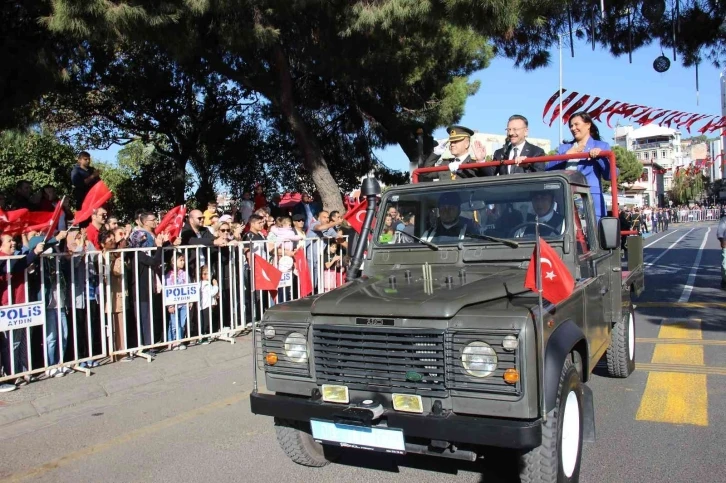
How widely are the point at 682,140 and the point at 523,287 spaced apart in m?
122

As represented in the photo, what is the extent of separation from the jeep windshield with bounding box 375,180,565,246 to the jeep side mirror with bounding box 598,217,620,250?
44 centimetres

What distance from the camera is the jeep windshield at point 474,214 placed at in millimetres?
4684

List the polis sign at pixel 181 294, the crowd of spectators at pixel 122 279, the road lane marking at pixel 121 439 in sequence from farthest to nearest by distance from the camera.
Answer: the polis sign at pixel 181 294
the crowd of spectators at pixel 122 279
the road lane marking at pixel 121 439

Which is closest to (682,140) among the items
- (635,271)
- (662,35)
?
(662,35)

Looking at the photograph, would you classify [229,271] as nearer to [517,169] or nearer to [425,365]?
[517,169]

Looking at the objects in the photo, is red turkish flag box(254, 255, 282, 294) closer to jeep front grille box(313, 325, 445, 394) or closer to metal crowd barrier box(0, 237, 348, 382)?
metal crowd barrier box(0, 237, 348, 382)

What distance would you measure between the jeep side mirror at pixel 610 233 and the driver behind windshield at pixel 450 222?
3.20 feet

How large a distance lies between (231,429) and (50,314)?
2.76 meters

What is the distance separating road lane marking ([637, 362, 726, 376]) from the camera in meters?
6.70

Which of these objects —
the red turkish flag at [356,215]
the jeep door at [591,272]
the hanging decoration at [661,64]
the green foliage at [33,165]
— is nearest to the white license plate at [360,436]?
the jeep door at [591,272]

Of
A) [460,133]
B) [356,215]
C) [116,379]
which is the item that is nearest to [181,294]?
[116,379]

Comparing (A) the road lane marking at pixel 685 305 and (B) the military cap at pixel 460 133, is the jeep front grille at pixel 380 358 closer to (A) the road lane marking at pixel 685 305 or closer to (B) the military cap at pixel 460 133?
(B) the military cap at pixel 460 133

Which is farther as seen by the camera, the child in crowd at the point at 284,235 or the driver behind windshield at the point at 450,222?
the child in crowd at the point at 284,235

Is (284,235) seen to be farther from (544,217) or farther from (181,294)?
(544,217)
